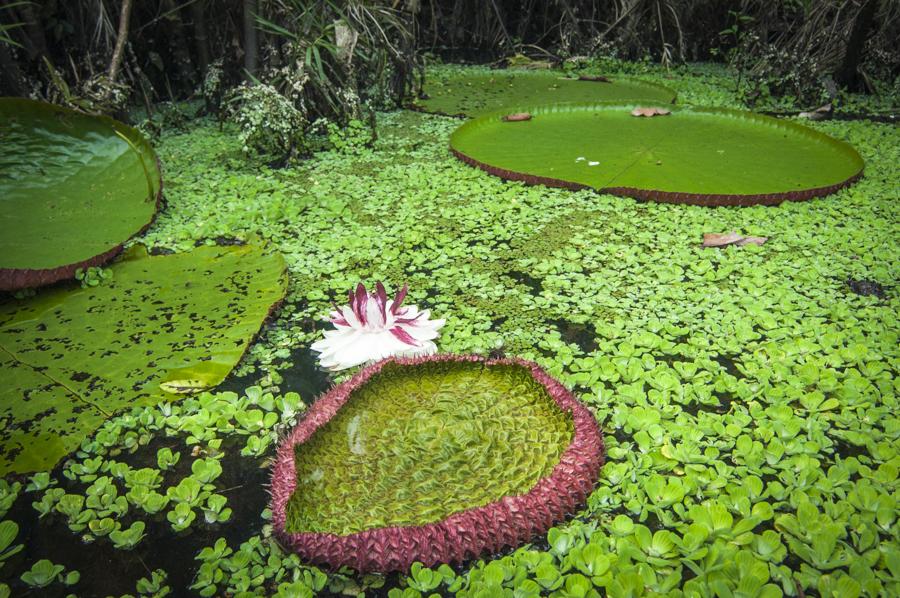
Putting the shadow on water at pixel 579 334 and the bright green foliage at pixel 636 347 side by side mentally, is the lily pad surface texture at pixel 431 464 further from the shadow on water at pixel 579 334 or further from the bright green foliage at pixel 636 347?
the shadow on water at pixel 579 334

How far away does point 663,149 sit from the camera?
316cm

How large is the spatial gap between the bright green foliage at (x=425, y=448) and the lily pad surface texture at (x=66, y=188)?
1.21m

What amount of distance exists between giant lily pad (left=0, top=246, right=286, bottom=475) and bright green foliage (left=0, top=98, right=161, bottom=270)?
0.44ft

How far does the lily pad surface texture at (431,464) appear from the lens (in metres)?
1.10

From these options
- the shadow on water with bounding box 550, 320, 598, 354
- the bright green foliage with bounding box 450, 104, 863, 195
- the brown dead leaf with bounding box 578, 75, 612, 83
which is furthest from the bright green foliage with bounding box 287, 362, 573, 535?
the brown dead leaf with bounding box 578, 75, 612, 83

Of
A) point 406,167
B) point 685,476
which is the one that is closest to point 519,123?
point 406,167

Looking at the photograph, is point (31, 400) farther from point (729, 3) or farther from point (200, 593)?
point (729, 3)

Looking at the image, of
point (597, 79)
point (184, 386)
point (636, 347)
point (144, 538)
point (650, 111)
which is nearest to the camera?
point (144, 538)

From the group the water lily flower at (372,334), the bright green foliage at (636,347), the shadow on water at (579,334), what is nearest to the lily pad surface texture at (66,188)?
the bright green foliage at (636,347)

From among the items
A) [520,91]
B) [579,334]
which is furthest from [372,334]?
[520,91]

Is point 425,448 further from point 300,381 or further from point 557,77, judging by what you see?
point 557,77

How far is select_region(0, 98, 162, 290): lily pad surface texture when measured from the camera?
194 centimetres

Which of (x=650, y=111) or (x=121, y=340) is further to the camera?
(x=650, y=111)

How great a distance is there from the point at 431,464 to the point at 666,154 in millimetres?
2491
